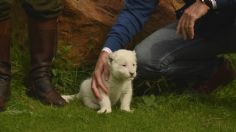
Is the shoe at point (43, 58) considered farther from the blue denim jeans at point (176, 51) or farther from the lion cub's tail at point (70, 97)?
the blue denim jeans at point (176, 51)

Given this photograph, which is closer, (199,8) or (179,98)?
(199,8)

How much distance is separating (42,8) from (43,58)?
459 mm

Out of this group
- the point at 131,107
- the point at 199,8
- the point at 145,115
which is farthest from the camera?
the point at 131,107

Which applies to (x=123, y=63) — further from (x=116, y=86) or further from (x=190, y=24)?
(x=190, y=24)

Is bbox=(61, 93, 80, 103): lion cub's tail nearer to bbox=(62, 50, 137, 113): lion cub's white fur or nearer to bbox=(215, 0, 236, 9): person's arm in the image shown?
bbox=(62, 50, 137, 113): lion cub's white fur

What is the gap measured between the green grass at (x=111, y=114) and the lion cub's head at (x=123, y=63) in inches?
12.9

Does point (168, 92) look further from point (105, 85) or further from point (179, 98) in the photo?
point (105, 85)

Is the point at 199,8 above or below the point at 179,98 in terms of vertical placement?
above

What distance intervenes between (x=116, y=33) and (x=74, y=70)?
0.88 meters

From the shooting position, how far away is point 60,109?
5.08m

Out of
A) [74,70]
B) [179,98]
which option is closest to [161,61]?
[179,98]

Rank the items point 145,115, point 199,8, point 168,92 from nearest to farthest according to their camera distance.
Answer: point 199,8 < point 145,115 < point 168,92

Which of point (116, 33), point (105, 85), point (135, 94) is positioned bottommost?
point (135, 94)

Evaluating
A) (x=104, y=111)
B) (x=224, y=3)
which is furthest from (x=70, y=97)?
(x=224, y=3)
